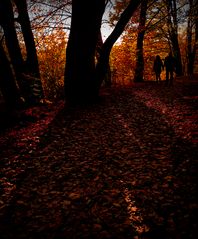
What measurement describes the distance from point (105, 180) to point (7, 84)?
7.88m

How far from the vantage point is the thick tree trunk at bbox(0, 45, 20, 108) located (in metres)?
10.3

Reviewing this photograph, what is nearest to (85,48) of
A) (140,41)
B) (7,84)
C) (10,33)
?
(10,33)

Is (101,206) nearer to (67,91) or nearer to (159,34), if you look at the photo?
(67,91)


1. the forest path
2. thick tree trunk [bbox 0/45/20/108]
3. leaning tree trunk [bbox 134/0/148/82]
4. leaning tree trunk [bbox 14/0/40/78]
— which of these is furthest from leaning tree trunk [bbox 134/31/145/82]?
thick tree trunk [bbox 0/45/20/108]

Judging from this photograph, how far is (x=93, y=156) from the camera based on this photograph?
6000mm

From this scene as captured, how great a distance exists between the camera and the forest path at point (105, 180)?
3566mm

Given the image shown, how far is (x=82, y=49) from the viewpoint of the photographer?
409 inches

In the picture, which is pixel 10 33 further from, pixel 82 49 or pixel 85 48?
pixel 85 48

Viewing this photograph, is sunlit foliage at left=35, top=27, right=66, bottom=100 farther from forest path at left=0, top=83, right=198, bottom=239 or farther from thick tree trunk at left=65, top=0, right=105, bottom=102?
forest path at left=0, top=83, right=198, bottom=239

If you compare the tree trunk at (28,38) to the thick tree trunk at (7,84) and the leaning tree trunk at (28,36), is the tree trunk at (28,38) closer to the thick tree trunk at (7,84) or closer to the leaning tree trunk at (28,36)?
the leaning tree trunk at (28,36)

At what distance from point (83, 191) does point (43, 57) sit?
2498 centimetres

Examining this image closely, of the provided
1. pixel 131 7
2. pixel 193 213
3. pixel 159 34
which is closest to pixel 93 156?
pixel 193 213

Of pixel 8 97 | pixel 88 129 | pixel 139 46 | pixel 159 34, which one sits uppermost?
pixel 159 34

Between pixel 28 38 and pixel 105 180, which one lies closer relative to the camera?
pixel 105 180
